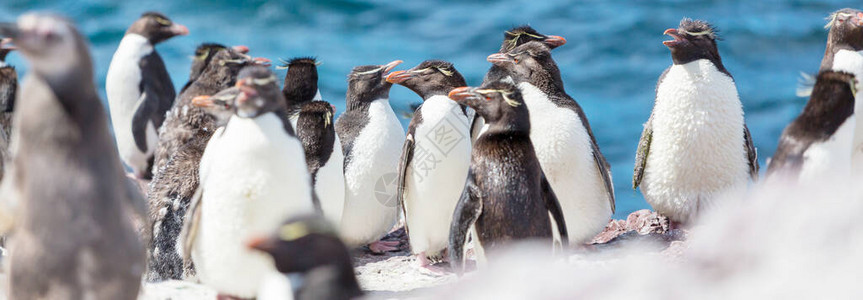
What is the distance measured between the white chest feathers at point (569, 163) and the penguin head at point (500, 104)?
1.98 ft

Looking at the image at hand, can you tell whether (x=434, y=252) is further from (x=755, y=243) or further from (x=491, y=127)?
(x=755, y=243)

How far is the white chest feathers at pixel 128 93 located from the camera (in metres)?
6.60

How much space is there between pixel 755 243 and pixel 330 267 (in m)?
0.97

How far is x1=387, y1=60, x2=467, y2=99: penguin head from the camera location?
4.73 meters

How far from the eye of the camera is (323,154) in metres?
4.23

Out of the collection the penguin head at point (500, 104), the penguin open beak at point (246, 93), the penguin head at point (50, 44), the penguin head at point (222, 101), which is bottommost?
the penguin head at point (500, 104)

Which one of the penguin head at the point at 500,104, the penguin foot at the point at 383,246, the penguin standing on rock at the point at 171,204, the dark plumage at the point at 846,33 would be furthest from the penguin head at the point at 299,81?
the dark plumage at the point at 846,33

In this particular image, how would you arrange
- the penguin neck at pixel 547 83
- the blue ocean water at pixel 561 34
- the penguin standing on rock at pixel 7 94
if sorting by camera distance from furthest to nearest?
1. the blue ocean water at pixel 561 34
2. the penguin standing on rock at pixel 7 94
3. the penguin neck at pixel 547 83

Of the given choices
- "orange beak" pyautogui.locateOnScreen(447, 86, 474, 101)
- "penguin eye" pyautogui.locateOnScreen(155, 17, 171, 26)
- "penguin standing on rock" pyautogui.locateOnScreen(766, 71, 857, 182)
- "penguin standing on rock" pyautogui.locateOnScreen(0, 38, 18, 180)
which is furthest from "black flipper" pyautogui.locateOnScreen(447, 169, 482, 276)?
"penguin eye" pyautogui.locateOnScreen(155, 17, 171, 26)

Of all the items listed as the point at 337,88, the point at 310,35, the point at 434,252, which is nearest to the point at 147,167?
the point at 434,252

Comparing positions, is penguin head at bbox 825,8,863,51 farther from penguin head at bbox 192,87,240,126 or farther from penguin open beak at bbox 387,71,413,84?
penguin head at bbox 192,87,240,126

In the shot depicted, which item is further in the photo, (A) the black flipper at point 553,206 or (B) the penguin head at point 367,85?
(B) the penguin head at point 367,85

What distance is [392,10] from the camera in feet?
45.2

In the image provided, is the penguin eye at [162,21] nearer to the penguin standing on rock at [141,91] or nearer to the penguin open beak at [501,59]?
the penguin standing on rock at [141,91]
